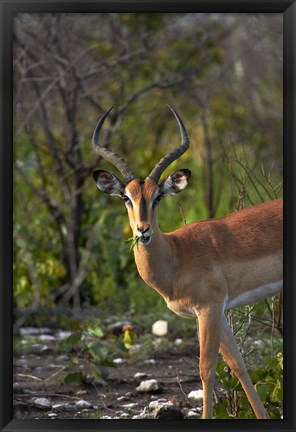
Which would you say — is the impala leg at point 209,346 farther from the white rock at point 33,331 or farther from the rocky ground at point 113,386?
the white rock at point 33,331

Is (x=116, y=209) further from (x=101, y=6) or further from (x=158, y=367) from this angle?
(x=101, y=6)

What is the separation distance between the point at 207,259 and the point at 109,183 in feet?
2.17

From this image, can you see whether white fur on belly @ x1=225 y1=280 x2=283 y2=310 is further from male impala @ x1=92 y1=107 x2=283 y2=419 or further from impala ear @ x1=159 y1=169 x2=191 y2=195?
impala ear @ x1=159 y1=169 x2=191 y2=195

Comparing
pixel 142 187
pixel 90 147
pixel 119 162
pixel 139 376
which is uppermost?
pixel 90 147

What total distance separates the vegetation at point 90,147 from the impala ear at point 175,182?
5.69 ft

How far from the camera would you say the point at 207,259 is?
5.44 meters

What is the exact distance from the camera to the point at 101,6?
513cm

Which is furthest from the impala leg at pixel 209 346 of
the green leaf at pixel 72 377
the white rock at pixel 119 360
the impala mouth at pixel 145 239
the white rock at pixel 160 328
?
the white rock at pixel 160 328

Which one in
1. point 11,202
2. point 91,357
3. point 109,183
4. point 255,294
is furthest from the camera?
point 91,357

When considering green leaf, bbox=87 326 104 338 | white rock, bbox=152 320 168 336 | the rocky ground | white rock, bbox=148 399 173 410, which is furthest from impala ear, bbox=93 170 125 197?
white rock, bbox=152 320 168 336

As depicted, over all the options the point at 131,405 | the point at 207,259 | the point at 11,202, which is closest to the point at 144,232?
the point at 207,259

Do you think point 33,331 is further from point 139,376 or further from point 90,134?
point 90,134

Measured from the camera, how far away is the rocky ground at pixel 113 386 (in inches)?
242

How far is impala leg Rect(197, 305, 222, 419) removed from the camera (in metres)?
5.21
